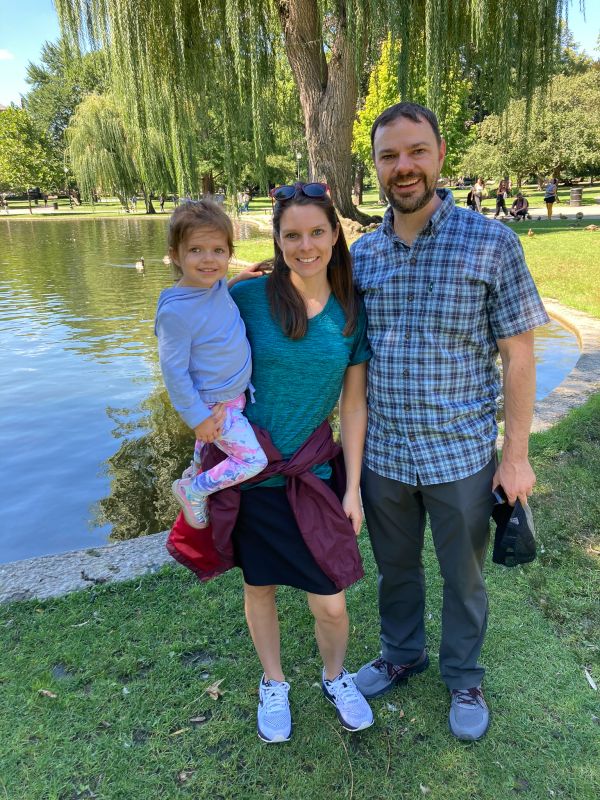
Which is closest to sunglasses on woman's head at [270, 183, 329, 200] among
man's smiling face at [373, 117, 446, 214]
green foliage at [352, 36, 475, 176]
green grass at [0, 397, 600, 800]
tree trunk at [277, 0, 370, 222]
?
man's smiling face at [373, 117, 446, 214]

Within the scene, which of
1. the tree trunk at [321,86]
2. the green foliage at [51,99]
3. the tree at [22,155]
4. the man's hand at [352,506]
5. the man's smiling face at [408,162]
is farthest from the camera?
the green foliage at [51,99]

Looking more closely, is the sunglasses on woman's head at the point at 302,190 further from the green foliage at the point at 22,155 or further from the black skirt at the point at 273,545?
the green foliage at the point at 22,155

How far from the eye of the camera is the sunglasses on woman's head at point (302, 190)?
1.98m

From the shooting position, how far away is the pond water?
456 cm

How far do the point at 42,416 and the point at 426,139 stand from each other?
5656 millimetres

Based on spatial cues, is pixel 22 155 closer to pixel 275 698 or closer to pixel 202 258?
pixel 202 258

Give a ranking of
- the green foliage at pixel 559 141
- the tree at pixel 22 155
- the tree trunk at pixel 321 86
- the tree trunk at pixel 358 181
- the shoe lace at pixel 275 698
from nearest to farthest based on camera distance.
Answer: the shoe lace at pixel 275 698 < the tree trunk at pixel 321 86 < the green foliage at pixel 559 141 < the tree trunk at pixel 358 181 < the tree at pixel 22 155

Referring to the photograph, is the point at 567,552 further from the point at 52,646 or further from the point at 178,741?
the point at 52,646

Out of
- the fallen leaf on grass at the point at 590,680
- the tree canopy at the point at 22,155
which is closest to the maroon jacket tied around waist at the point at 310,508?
the fallen leaf on grass at the point at 590,680

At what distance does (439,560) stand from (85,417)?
507 cm

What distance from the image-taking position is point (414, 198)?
1.97m

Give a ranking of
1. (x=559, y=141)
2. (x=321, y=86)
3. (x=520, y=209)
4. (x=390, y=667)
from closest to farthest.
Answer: (x=390, y=667) < (x=321, y=86) < (x=520, y=209) < (x=559, y=141)

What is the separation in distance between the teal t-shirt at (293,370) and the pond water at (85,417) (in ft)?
8.56

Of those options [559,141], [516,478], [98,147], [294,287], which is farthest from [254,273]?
[98,147]
